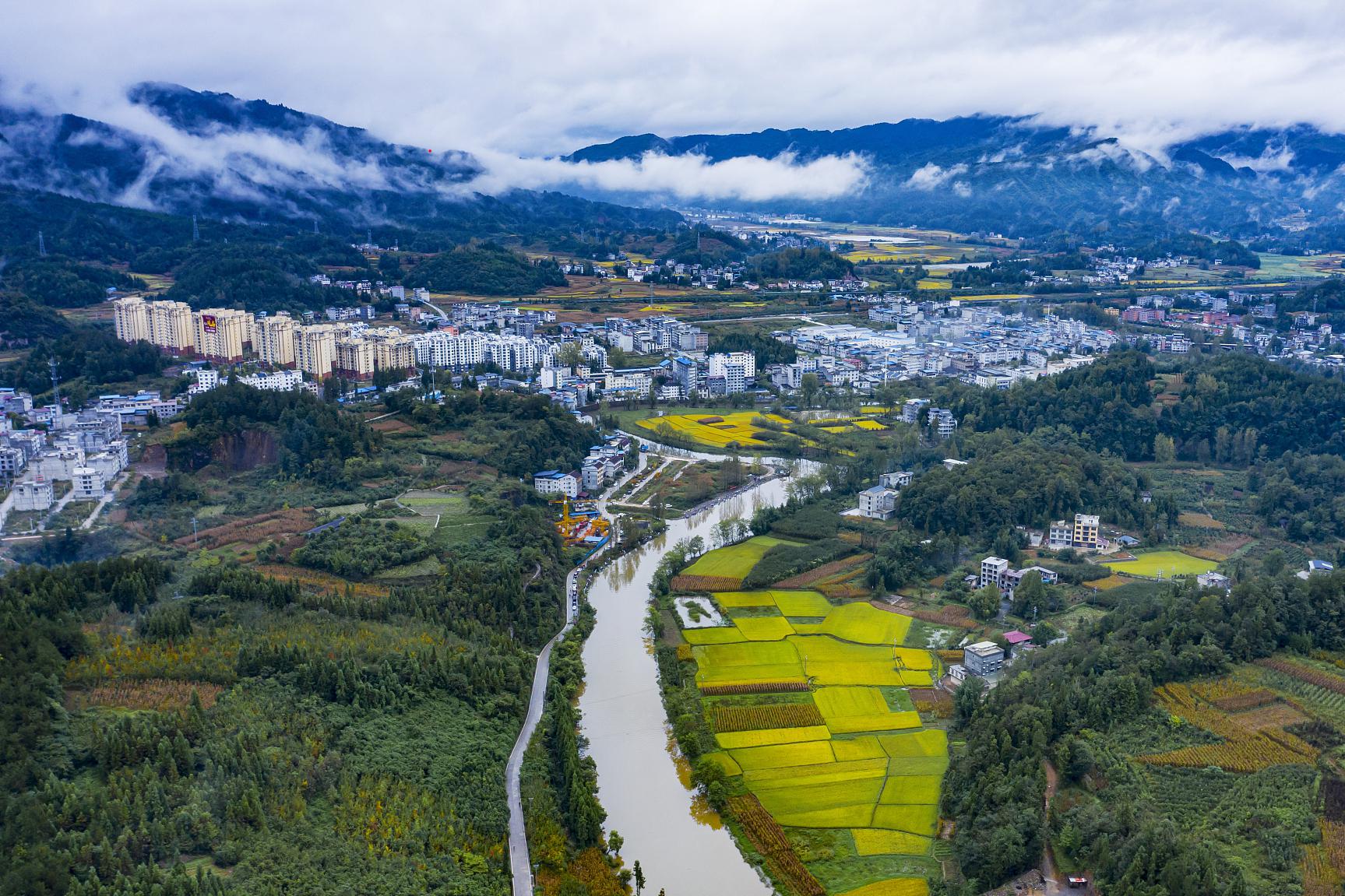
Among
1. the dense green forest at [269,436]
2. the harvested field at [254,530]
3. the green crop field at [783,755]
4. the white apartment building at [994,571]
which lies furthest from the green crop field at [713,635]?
the dense green forest at [269,436]

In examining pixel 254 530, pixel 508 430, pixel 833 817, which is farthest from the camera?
pixel 508 430

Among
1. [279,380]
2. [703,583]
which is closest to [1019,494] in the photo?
[703,583]

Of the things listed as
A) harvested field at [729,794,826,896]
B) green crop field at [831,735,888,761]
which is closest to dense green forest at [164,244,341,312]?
green crop field at [831,735,888,761]

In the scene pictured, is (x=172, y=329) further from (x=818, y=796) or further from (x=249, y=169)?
(x=249, y=169)

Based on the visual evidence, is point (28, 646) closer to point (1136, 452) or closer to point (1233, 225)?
point (1136, 452)

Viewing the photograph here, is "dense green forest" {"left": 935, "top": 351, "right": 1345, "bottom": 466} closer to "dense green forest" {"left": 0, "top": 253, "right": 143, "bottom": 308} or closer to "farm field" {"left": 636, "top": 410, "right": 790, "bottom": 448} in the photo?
"farm field" {"left": 636, "top": 410, "right": 790, "bottom": 448}

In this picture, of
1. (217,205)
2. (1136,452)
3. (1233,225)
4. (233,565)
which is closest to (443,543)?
(233,565)
